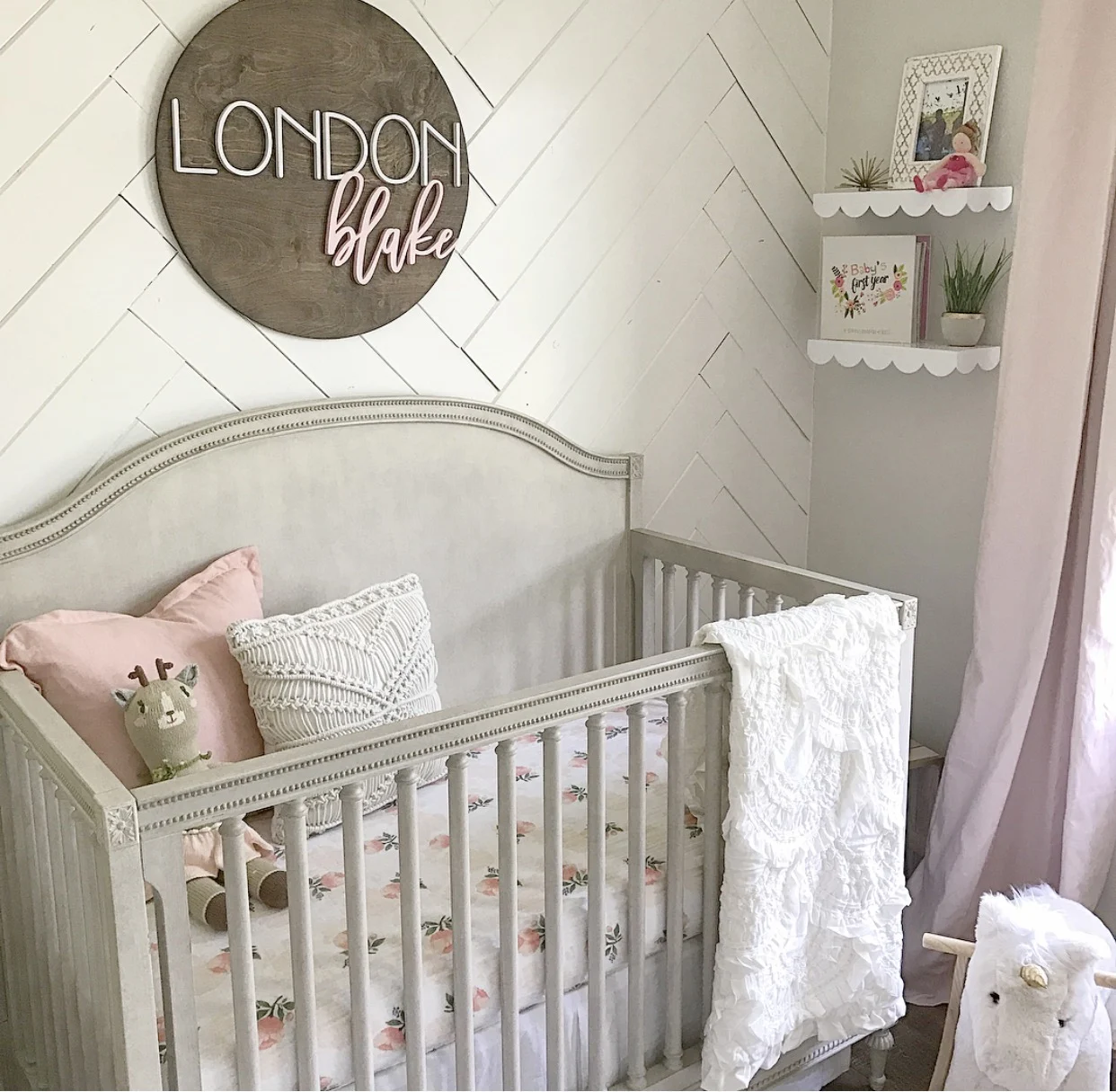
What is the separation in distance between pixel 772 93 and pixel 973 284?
2.13 feet

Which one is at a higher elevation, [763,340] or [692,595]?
[763,340]

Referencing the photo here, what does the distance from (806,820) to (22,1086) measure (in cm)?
126

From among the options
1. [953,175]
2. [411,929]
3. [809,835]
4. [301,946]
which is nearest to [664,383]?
[953,175]

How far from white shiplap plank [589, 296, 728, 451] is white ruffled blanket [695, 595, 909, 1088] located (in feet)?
2.44

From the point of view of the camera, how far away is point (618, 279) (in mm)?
2523

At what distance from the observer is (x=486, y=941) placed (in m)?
1.69

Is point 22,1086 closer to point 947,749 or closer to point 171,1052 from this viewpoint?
point 171,1052

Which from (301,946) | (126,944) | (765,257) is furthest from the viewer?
(765,257)

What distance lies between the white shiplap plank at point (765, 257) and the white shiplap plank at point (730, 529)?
409 millimetres

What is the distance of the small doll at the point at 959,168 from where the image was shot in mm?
2375

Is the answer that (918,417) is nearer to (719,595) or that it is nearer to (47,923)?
(719,595)

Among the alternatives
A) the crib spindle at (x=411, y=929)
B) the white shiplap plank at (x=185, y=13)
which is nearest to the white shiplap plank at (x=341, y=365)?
the white shiplap plank at (x=185, y=13)

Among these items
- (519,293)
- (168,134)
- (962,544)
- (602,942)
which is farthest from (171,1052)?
(962,544)

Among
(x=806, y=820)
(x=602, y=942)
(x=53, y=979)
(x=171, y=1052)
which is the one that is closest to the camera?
(x=171, y=1052)
